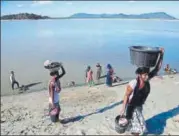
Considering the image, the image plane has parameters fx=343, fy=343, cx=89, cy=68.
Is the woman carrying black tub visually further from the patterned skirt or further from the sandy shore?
the sandy shore

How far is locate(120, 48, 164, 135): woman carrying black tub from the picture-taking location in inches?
254

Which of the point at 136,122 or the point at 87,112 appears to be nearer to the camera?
A: the point at 136,122

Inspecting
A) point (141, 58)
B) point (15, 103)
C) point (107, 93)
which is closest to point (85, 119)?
point (141, 58)

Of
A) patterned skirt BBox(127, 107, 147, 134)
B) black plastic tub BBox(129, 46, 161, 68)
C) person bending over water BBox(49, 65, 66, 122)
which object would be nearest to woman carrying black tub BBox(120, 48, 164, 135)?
patterned skirt BBox(127, 107, 147, 134)

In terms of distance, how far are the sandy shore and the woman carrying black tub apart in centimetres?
46

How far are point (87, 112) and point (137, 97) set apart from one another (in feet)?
8.34

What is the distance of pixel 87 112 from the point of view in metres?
8.88

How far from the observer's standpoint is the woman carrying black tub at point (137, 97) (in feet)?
21.1

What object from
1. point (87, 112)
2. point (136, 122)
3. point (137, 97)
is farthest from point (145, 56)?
point (87, 112)

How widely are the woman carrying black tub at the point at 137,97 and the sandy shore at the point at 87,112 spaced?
46 centimetres

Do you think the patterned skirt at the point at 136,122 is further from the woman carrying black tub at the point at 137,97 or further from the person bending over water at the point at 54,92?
the person bending over water at the point at 54,92

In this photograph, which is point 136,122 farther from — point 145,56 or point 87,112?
point 87,112

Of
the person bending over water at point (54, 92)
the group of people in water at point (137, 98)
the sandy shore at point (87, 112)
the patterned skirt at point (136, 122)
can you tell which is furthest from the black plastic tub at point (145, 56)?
the person bending over water at point (54, 92)

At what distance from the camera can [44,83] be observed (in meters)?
15.6
